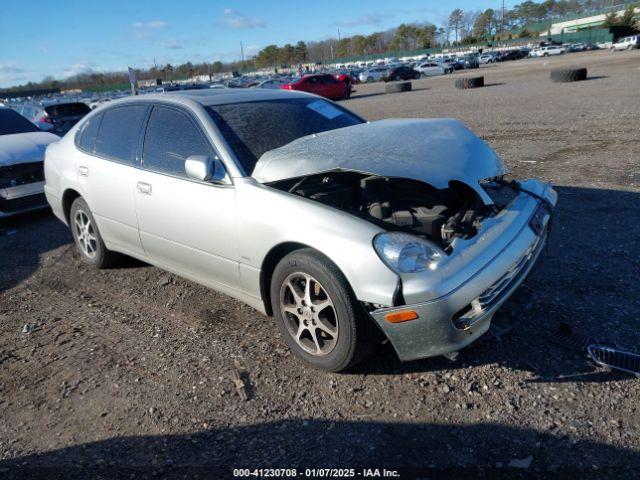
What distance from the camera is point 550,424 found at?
8.16ft

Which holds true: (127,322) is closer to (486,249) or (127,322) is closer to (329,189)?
(329,189)

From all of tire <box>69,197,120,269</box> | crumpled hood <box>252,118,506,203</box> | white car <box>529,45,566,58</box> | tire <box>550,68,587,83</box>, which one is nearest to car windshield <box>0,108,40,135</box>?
tire <box>69,197,120,269</box>

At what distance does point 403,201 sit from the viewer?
364 centimetres

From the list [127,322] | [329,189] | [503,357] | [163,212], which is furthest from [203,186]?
[503,357]

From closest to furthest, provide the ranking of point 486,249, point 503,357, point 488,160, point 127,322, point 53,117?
1. point 486,249
2. point 503,357
3. point 488,160
4. point 127,322
5. point 53,117

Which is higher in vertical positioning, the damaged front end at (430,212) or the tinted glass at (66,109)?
the tinted glass at (66,109)

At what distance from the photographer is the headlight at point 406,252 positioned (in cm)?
261

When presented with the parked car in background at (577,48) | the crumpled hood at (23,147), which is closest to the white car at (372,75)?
the parked car in background at (577,48)

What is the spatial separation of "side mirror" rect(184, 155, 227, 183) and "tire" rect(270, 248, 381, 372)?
0.81 m

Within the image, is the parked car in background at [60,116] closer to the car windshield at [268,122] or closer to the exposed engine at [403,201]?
the car windshield at [268,122]

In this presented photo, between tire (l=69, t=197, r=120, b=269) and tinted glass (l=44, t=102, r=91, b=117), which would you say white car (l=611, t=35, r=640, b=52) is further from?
tire (l=69, t=197, r=120, b=269)

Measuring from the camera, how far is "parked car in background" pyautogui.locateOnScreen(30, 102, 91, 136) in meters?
13.4

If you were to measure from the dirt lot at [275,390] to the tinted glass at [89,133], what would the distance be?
1.25 metres

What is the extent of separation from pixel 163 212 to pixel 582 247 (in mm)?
3655
